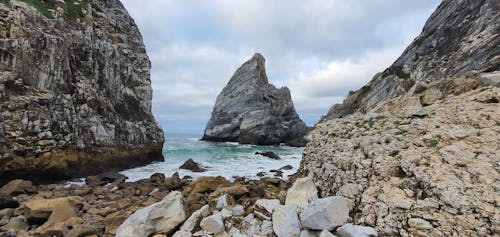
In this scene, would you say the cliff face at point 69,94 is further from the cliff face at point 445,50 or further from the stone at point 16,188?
the cliff face at point 445,50

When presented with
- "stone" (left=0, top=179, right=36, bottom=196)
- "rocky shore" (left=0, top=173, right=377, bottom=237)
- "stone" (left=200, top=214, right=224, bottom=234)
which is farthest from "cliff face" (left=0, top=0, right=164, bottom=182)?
"stone" (left=200, top=214, right=224, bottom=234)

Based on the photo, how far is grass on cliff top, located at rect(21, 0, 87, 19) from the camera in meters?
19.2

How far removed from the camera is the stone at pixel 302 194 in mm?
8055

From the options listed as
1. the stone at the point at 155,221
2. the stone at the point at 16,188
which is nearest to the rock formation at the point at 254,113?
the stone at the point at 16,188

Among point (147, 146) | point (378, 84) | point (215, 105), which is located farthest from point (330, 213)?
point (215, 105)

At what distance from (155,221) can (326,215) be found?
473 centimetres

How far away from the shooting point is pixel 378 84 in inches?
1420

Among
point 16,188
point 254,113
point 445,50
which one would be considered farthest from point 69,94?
point 254,113

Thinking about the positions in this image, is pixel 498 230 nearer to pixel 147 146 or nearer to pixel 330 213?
pixel 330 213

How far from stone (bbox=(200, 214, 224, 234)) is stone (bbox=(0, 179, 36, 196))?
11547mm

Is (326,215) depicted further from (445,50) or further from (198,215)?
(445,50)

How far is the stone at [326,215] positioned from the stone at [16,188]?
14406 millimetres

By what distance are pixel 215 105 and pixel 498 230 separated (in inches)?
2990

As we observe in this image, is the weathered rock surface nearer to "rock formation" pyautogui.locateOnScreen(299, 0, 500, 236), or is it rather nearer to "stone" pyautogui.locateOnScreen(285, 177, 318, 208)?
"rock formation" pyautogui.locateOnScreen(299, 0, 500, 236)
